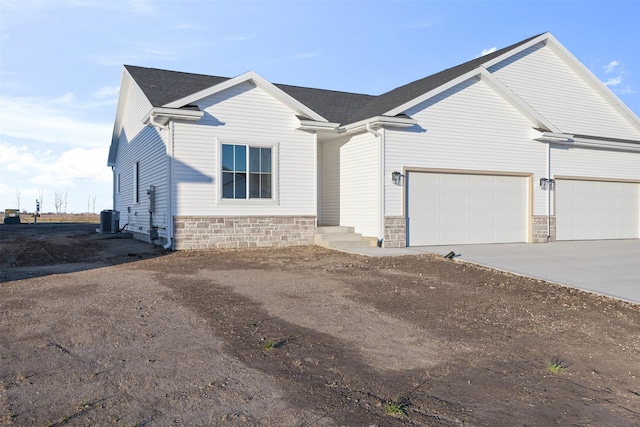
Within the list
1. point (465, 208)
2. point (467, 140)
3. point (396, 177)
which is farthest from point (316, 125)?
point (465, 208)

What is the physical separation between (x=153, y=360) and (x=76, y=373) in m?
0.68

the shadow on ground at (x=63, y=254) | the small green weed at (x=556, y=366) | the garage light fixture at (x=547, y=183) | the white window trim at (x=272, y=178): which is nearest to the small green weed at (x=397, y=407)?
the small green weed at (x=556, y=366)

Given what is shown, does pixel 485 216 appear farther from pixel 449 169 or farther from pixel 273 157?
pixel 273 157

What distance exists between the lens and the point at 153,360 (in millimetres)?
4949

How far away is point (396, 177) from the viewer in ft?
49.1

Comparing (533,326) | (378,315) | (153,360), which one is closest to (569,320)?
(533,326)

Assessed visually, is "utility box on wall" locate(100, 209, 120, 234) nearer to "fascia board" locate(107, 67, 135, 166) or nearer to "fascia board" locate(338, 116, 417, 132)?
"fascia board" locate(107, 67, 135, 166)

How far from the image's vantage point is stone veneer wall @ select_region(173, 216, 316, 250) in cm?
1402

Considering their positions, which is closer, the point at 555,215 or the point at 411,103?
the point at 411,103

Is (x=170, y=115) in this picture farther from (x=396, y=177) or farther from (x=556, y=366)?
(x=556, y=366)

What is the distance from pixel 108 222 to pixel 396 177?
11.8 m

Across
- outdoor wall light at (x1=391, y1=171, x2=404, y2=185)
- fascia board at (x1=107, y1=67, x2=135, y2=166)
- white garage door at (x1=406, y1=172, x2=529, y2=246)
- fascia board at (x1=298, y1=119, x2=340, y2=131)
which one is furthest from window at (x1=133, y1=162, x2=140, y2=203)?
white garage door at (x1=406, y1=172, x2=529, y2=246)

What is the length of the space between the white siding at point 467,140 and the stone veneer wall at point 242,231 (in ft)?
8.73

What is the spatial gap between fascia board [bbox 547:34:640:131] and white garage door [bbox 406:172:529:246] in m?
5.53
